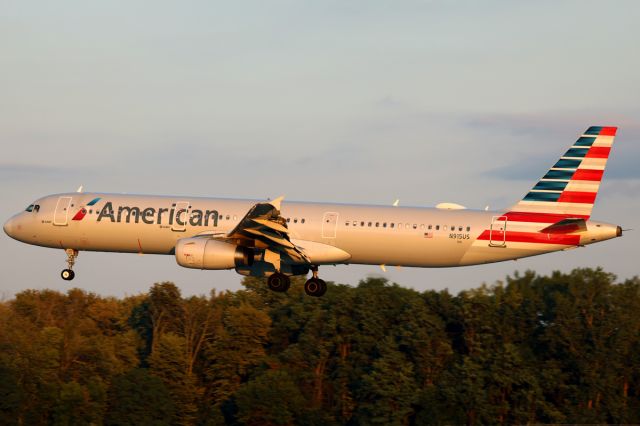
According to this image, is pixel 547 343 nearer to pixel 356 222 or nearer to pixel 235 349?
pixel 235 349

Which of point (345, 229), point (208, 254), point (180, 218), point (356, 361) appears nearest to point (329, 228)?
point (345, 229)

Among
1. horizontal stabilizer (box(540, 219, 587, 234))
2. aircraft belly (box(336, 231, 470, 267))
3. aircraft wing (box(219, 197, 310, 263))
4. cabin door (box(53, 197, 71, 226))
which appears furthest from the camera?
cabin door (box(53, 197, 71, 226))

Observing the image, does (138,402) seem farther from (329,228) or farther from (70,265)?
(329,228)

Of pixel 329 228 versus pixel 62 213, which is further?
pixel 62 213

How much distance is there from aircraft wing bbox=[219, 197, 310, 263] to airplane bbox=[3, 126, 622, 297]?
48 mm

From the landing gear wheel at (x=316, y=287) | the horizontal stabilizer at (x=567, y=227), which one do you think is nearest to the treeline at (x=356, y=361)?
the landing gear wheel at (x=316, y=287)

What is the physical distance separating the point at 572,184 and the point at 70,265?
2625cm

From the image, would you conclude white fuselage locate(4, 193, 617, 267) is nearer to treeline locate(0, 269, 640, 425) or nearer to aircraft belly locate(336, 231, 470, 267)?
aircraft belly locate(336, 231, 470, 267)

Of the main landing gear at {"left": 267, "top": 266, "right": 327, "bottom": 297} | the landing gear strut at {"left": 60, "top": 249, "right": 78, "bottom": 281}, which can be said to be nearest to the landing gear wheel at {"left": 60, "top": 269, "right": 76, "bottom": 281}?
the landing gear strut at {"left": 60, "top": 249, "right": 78, "bottom": 281}

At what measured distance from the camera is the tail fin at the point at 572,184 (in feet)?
178

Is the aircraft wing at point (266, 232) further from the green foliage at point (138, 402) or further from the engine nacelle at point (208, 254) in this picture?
the green foliage at point (138, 402)

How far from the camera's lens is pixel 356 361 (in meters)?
97.1

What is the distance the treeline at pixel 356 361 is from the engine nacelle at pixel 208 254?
36391 mm

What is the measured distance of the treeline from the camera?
89312 mm
